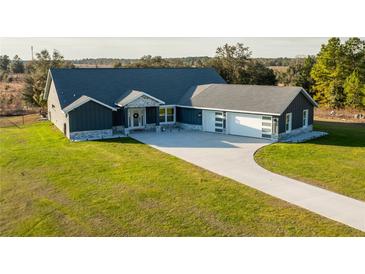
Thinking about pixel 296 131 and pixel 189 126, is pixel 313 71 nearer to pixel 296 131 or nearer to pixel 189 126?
pixel 296 131

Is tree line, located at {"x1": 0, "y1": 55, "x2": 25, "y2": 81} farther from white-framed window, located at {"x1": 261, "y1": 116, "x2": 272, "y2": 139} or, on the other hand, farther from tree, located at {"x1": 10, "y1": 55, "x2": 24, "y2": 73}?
white-framed window, located at {"x1": 261, "y1": 116, "x2": 272, "y2": 139}

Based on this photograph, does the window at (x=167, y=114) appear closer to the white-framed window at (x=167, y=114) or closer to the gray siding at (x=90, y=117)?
the white-framed window at (x=167, y=114)

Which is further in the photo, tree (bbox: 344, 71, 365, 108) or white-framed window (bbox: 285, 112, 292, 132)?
tree (bbox: 344, 71, 365, 108)

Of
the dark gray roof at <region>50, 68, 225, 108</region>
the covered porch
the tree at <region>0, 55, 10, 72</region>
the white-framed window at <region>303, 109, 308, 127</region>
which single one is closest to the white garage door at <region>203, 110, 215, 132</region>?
the covered porch

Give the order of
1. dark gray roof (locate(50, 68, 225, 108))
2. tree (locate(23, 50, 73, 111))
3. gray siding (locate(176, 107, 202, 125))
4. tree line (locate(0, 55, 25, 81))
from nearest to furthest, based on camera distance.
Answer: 1. dark gray roof (locate(50, 68, 225, 108))
2. gray siding (locate(176, 107, 202, 125))
3. tree (locate(23, 50, 73, 111))
4. tree line (locate(0, 55, 25, 81))

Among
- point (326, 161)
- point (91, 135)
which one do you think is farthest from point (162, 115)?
point (326, 161)

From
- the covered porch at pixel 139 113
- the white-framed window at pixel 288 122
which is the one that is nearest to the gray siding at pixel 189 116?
the covered porch at pixel 139 113
